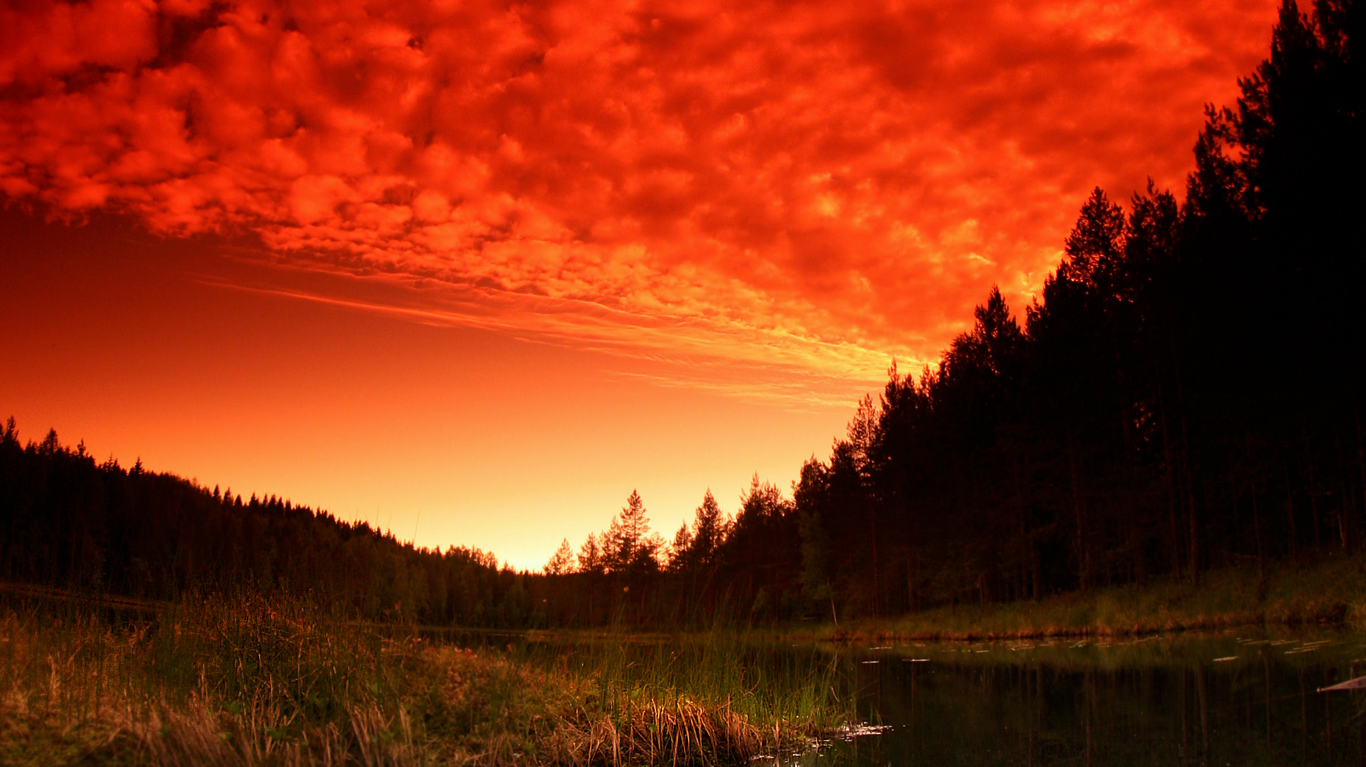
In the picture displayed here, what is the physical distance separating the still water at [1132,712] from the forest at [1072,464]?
8.10 feet

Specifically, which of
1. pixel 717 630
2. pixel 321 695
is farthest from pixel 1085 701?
pixel 321 695

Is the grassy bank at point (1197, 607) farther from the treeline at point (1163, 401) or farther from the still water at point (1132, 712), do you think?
the still water at point (1132, 712)

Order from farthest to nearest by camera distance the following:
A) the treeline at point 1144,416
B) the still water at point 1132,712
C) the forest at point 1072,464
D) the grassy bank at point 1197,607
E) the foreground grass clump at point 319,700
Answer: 1. the grassy bank at point 1197,607
2. the treeline at point 1144,416
3. the forest at point 1072,464
4. the still water at point 1132,712
5. the foreground grass clump at point 319,700

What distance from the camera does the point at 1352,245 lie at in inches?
749

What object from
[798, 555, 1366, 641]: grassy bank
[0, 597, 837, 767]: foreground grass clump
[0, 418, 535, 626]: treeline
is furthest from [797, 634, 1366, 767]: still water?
[798, 555, 1366, 641]: grassy bank

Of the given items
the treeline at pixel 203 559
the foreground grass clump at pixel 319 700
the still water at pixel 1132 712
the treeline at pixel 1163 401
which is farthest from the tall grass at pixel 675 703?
the treeline at pixel 1163 401

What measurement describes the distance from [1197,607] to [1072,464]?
916 centimetres

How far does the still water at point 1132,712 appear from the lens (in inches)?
285

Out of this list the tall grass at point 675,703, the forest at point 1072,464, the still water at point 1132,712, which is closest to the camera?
the still water at point 1132,712

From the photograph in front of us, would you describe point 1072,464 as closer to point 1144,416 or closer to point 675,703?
point 1144,416

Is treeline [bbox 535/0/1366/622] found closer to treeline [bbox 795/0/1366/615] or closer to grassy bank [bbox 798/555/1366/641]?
treeline [bbox 795/0/1366/615]

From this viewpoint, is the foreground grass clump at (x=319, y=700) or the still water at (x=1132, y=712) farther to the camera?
the still water at (x=1132, y=712)

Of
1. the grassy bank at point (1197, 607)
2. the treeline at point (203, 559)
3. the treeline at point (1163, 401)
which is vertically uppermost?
the treeline at point (1163, 401)

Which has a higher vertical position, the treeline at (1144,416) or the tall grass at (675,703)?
the treeline at (1144,416)
